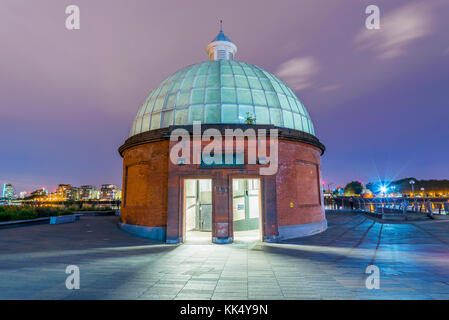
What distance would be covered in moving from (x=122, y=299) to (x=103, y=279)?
1817 millimetres

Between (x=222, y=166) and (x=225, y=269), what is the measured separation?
248 inches

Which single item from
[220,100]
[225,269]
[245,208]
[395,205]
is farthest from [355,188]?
[225,269]

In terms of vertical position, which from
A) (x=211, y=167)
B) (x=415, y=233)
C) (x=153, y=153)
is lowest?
(x=415, y=233)

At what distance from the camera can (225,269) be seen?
24.6 feet

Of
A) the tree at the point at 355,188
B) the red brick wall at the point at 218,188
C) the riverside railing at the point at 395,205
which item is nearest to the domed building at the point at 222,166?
the red brick wall at the point at 218,188

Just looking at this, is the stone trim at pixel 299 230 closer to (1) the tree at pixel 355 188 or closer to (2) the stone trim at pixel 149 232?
(2) the stone trim at pixel 149 232

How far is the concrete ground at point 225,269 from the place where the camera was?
5.40 meters

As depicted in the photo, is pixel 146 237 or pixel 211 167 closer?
pixel 211 167

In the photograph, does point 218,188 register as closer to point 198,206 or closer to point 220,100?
point 220,100

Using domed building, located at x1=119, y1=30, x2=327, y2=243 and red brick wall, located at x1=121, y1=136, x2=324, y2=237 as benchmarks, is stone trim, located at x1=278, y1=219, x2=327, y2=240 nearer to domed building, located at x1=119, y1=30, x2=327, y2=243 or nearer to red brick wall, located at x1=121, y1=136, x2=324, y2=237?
domed building, located at x1=119, y1=30, x2=327, y2=243

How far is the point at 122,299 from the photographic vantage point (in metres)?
5.01
